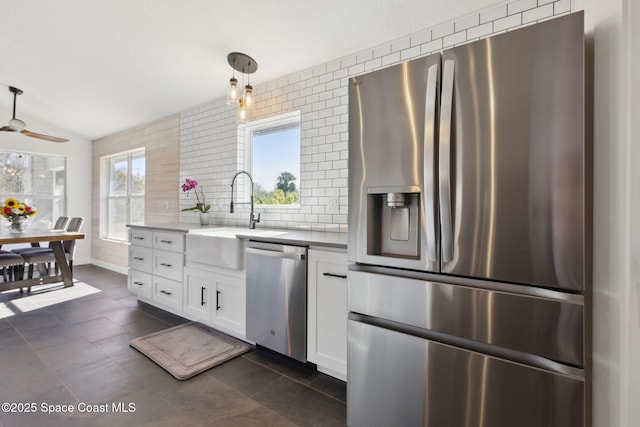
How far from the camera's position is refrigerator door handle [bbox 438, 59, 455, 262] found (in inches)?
46.6

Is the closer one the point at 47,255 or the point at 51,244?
the point at 47,255

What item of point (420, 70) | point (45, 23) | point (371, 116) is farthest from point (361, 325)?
point (45, 23)

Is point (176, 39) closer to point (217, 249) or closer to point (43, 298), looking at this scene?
point (217, 249)

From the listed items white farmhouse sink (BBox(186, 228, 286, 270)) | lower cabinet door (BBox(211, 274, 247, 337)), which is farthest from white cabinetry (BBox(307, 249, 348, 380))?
lower cabinet door (BBox(211, 274, 247, 337))

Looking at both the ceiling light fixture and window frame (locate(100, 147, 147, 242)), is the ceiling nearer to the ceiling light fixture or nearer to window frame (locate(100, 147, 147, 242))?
the ceiling light fixture

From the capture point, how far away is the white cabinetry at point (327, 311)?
182 centimetres

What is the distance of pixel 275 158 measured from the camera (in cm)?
323

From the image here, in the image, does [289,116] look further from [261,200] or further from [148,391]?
[148,391]

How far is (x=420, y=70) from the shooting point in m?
1.27

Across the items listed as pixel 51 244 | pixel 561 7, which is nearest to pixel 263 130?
pixel 561 7

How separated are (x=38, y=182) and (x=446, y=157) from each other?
22.8 ft

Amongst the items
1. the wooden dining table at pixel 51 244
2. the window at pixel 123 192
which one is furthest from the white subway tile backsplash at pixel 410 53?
the window at pixel 123 192

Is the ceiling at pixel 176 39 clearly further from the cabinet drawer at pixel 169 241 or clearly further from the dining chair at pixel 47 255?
the dining chair at pixel 47 255

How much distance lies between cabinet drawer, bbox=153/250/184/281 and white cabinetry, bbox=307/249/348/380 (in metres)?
1.54
